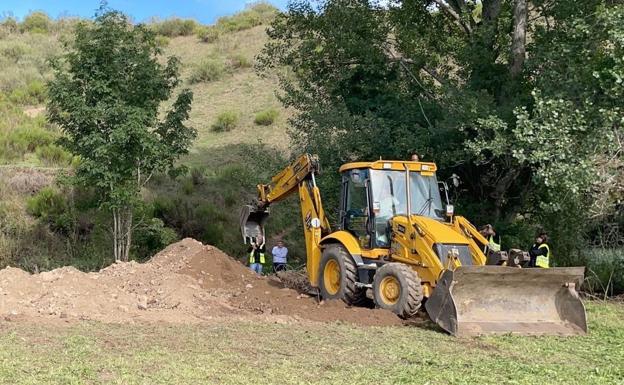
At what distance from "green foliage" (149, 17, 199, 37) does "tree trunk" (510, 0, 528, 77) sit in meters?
35.0

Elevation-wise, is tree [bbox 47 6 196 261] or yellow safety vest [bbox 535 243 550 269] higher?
tree [bbox 47 6 196 261]

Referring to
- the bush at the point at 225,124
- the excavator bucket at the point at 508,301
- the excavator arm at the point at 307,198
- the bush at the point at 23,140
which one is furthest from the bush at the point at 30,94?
the excavator bucket at the point at 508,301

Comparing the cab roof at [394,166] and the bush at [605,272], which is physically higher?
the cab roof at [394,166]

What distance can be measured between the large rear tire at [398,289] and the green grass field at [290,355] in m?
0.67

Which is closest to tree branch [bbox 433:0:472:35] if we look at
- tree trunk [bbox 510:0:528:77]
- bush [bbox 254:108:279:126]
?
tree trunk [bbox 510:0:528:77]

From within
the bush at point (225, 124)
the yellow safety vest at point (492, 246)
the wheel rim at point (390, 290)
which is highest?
the bush at point (225, 124)

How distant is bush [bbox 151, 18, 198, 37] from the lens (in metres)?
49.1

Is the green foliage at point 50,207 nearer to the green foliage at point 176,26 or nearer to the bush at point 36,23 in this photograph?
the green foliage at point 176,26

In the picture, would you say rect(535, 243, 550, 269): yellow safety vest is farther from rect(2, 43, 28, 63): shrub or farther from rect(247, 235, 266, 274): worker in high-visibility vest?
rect(2, 43, 28, 63): shrub

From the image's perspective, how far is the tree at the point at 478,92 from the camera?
45.3ft

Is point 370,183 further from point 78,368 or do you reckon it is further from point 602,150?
point 78,368

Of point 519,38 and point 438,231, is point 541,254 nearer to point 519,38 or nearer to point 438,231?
point 438,231

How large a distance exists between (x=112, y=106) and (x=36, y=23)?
124 ft

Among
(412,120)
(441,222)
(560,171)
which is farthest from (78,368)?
(412,120)
